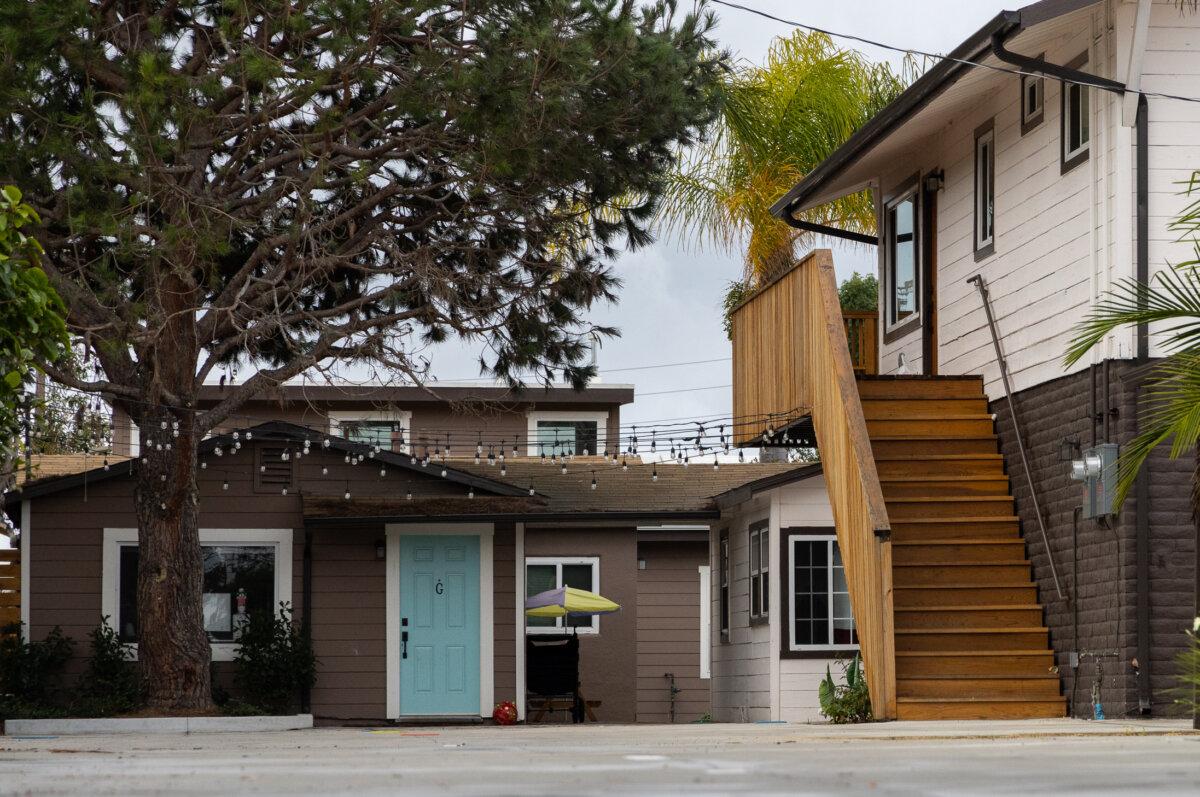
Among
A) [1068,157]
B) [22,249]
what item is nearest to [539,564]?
[1068,157]

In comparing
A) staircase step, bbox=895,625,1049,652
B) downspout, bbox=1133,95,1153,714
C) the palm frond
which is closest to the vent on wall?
staircase step, bbox=895,625,1049,652

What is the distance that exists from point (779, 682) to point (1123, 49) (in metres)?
8.55

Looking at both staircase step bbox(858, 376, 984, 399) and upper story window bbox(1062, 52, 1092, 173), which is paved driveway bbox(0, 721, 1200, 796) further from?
staircase step bbox(858, 376, 984, 399)

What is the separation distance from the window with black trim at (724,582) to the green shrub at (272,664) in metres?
5.22

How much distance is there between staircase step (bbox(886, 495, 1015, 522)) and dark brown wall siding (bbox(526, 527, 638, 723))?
8978 millimetres

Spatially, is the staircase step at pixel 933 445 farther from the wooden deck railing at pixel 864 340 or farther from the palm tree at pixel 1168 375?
the wooden deck railing at pixel 864 340

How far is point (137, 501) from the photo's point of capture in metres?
17.9

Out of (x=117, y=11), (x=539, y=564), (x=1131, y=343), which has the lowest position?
(x=539, y=564)

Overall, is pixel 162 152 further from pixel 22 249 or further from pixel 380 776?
pixel 380 776

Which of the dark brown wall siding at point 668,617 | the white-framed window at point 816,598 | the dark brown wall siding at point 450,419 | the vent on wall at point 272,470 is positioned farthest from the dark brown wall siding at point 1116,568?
the dark brown wall siding at point 450,419

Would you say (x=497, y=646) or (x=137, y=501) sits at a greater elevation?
(x=137, y=501)

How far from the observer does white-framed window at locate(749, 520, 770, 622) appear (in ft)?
62.0

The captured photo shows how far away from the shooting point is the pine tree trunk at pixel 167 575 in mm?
17516

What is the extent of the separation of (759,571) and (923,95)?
672 centimetres
